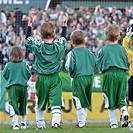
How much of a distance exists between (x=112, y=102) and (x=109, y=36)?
1306 millimetres

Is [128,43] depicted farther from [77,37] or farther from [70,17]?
[70,17]

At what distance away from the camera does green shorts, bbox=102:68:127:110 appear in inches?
451

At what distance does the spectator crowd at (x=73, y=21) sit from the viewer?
21.6m

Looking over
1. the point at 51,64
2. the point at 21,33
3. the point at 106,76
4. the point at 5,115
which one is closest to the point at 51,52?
the point at 51,64

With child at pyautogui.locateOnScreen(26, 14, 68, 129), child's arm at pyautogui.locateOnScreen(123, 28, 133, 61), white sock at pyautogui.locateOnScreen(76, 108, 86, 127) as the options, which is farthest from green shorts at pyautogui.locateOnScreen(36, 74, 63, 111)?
child's arm at pyautogui.locateOnScreen(123, 28, 133, 61)

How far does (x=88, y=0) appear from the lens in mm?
22719

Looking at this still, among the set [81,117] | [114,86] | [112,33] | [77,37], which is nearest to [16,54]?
[77,37]

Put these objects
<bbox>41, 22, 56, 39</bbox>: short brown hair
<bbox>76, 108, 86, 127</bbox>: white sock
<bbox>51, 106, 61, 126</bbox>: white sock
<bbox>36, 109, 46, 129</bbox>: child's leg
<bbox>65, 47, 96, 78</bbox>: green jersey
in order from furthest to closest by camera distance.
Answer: <bbox>65, 47, 96, 78</bbox>: green jersey → <bbox>76, 108, 86, 127</bbox>: white sock → <bbox>36, 109, 46, 129</bbox>: child's leg → <bbox>41, 22, 56, 39</bbox>: short brown hair → <bbox>51, 106, 61, 126</bbox>: white sock

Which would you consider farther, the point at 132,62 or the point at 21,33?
the point at 21,33

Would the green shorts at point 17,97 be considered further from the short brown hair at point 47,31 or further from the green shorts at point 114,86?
the green shorts at point 114,86

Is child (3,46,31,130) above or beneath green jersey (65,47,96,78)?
beneath

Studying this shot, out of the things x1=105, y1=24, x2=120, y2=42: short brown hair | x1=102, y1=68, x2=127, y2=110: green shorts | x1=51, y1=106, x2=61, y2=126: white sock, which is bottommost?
x1=51, y1=106, x2=61, y2=126: white sock

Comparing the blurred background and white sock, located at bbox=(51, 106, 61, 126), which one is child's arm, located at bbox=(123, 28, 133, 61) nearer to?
white sock, located at bbox=(51, 106, 61, 126)

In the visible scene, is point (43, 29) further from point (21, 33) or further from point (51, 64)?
point (21, 33)
